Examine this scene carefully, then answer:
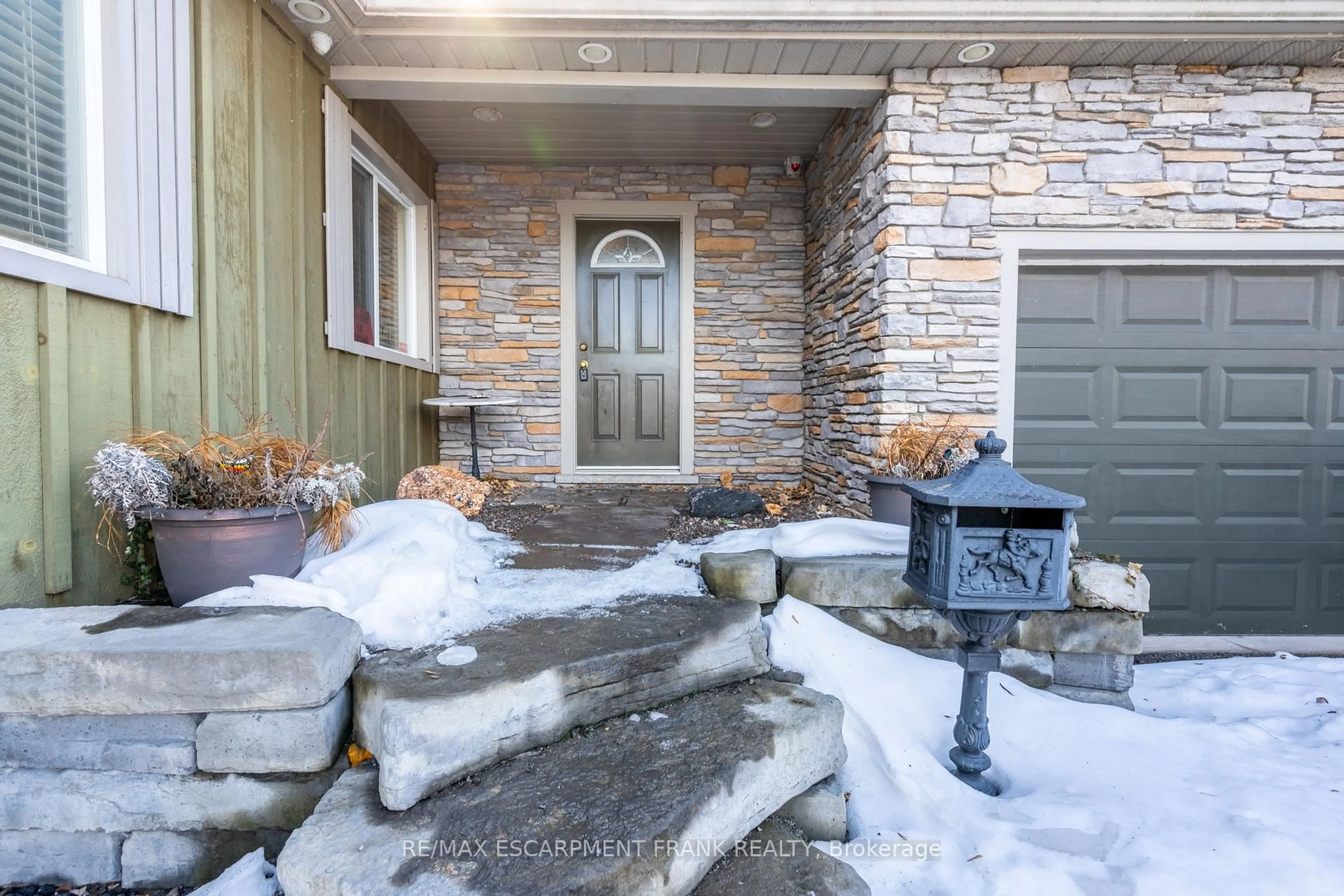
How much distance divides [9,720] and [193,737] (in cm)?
37

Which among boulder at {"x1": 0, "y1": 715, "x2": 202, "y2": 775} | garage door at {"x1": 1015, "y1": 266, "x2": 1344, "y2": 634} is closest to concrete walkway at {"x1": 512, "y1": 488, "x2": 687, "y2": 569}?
boulder at {"x1": 0, "y1": 715, "x2": 202, "y2": 775}

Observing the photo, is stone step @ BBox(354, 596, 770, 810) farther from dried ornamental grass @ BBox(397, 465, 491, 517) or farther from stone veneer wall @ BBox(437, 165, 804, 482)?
stone veneer wall @ BBox(437, 165, 804, 482)

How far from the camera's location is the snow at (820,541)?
7.15 ft

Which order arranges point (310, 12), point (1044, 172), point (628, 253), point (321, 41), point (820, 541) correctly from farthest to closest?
point (628, 253) < point (1044, 172) < point (321, 41) < point (310, 12) < point (820, 541)

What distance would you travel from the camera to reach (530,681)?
1.31m

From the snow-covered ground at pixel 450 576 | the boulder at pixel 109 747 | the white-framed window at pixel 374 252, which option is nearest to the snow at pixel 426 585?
the snow-covered ground at pixel 450 576

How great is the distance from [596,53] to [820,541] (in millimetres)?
2541

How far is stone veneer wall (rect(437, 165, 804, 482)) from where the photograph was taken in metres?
4.58

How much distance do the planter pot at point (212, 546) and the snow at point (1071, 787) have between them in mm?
1439

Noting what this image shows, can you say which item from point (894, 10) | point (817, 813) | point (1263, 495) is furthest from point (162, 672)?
point (1263, 495)

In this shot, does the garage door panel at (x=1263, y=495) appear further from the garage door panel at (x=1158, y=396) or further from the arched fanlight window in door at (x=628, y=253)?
the arched fanlight window in door at (x=628, y=253)

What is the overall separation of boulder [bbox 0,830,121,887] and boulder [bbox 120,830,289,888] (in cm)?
5

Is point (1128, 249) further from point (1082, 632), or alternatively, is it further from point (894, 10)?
point (1082, 632)

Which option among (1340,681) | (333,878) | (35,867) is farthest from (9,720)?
(1340,681)
